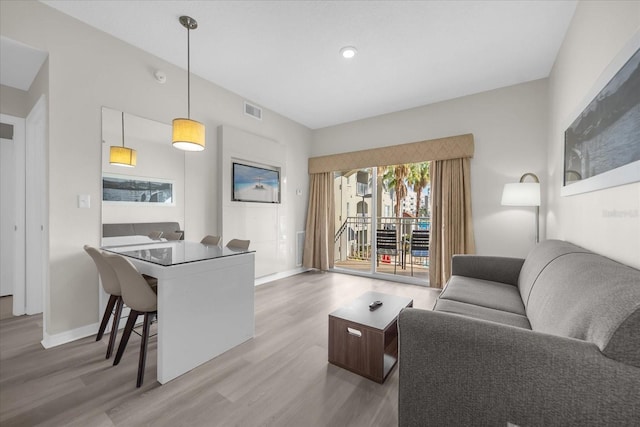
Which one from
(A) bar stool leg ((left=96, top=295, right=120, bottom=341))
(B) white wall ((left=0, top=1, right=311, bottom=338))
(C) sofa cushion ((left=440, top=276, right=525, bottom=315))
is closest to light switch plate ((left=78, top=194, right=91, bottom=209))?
(B) white wall ((left=0, top=1, right=311, bottom=338))

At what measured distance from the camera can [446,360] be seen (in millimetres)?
1002

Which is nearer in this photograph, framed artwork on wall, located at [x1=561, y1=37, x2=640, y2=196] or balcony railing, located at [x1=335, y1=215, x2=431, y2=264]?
framed artwork on wall, located at [x1=561, y1=37, x2=640, y2=196]

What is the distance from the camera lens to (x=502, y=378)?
2.94 ft

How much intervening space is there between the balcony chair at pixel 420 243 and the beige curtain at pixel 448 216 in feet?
2.30

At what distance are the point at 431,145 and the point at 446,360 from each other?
137 inches

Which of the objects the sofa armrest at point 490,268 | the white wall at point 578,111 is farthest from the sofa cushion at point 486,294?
the white wall at point 578,111

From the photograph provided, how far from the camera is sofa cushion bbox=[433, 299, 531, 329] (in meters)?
1.57

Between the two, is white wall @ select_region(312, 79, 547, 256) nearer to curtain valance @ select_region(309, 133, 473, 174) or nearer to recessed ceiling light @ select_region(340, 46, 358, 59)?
curtain valance @ select_region(309, 133, 473, 174)

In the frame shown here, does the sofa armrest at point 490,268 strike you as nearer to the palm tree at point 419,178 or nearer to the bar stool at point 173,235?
the palm tree at point 419,178

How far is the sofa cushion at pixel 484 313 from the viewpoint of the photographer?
1572mm

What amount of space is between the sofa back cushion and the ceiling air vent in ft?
12.9

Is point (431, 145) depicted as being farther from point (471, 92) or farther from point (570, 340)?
point (570, 340)

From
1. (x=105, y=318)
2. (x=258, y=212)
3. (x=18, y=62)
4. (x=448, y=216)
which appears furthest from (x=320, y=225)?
(x=18, y=62)

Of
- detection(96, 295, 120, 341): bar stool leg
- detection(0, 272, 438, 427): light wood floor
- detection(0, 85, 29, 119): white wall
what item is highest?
detection(0, 85, 29, 119): white wall
